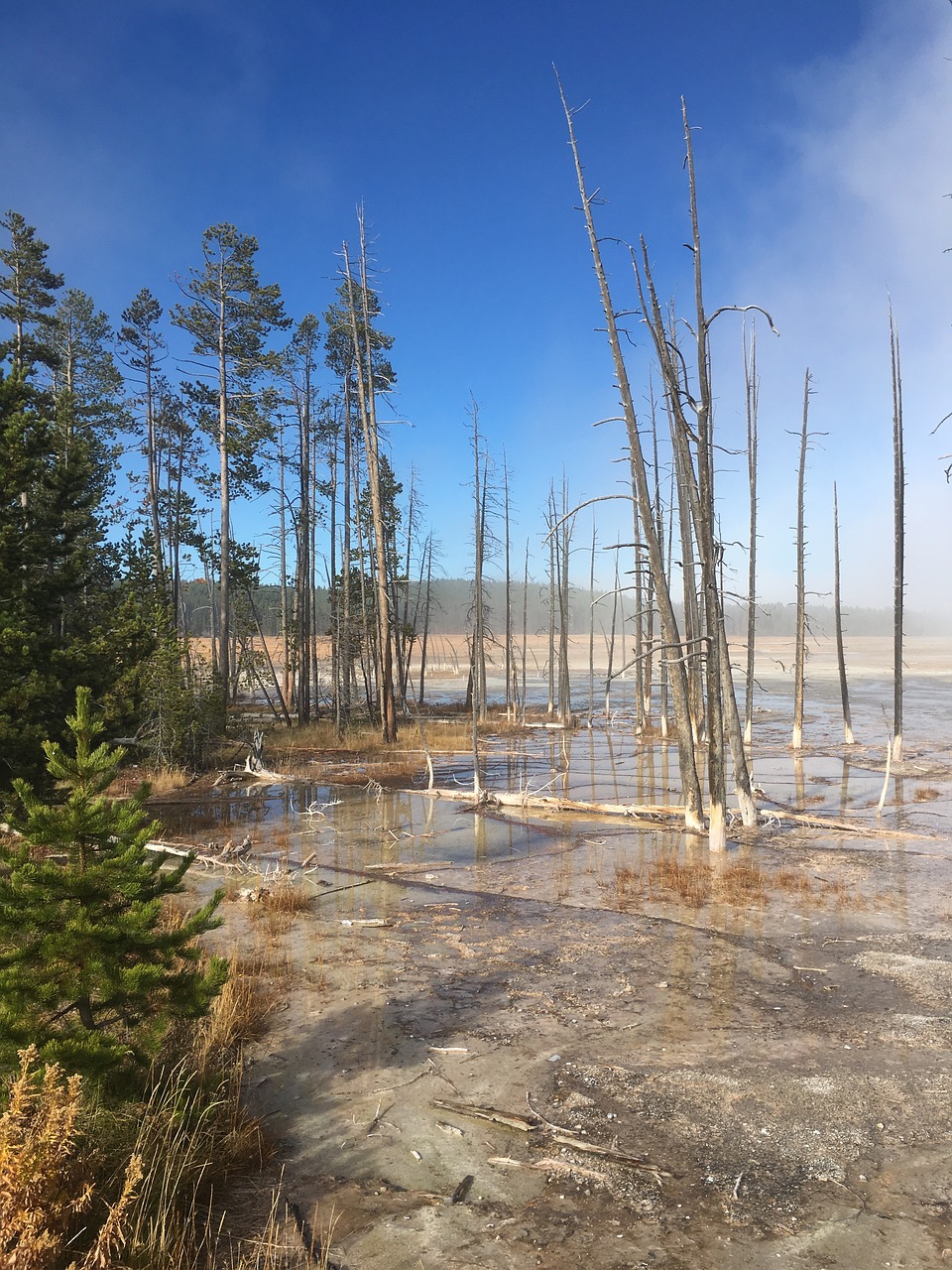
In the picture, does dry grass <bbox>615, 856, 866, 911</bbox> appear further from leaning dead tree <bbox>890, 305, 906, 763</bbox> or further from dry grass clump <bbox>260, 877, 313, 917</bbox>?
leaning dead tree <bbox>890, 305, 906, 763</bbox>

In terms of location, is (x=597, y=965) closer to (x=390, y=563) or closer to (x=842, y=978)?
(x=842, y=978)

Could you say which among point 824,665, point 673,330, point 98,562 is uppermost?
point 673,330

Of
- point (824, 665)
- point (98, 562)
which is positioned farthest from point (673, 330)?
point (824, 665)

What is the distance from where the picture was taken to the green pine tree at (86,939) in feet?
12.0

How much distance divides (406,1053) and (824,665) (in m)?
Answer: 81.9

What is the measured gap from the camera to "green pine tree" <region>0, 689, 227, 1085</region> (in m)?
3.65

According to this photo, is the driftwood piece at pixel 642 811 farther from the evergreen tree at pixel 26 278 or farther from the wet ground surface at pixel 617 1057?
the evergreen tree at pixel 26 278

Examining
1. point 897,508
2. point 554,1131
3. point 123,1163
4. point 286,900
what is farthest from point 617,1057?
point 897,508

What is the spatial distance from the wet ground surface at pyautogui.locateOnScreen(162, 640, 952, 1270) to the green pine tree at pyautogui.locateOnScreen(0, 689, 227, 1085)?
1105 mm

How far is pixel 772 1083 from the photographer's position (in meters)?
4.89

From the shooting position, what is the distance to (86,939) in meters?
3.81

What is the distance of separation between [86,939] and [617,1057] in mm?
3484

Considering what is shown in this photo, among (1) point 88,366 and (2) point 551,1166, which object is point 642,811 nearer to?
(2) point 551,1166

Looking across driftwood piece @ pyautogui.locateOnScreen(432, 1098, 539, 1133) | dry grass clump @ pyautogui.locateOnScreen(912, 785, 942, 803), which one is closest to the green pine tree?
driftwood piece @ pyautogui.locateOnScreen(432, 1098, 539, 1133)
